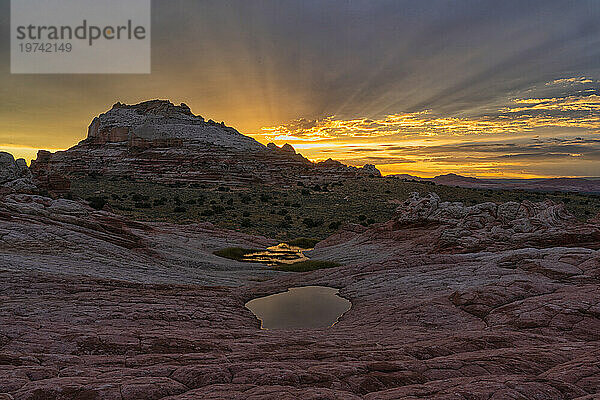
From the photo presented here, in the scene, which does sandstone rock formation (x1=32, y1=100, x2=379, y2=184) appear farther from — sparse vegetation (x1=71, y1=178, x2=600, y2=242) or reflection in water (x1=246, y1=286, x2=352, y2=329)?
reflection in water (x1=246, y1=286, x2=352, y2=329)

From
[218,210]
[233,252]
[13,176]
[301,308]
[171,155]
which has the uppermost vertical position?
[171,155]

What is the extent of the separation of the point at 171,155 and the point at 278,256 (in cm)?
10673

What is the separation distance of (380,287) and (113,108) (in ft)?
607

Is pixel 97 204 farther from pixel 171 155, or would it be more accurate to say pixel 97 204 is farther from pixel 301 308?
pixel 171 155

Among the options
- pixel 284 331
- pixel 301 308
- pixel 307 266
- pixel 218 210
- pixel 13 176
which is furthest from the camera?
pixel 218 210

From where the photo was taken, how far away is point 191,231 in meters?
44.0

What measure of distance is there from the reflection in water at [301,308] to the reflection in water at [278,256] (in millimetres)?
10989

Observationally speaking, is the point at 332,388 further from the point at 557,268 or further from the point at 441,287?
the point at 557,268

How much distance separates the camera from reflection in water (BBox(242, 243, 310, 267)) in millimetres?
35463

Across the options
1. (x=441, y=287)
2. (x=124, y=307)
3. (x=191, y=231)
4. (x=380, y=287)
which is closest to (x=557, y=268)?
(x=441, y=287)

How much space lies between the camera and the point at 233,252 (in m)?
37.5

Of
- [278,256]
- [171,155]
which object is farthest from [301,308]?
[171,155]

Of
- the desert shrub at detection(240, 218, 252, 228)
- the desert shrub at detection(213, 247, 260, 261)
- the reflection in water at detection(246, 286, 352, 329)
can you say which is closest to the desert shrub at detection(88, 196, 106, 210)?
the desert shrub at detection(213, 247, 260, 261)

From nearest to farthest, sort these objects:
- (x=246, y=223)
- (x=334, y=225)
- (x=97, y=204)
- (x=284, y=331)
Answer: (x=284, y=331)
(x=97, y=204)
(x=246, y=223)
(x=334, y=225)
